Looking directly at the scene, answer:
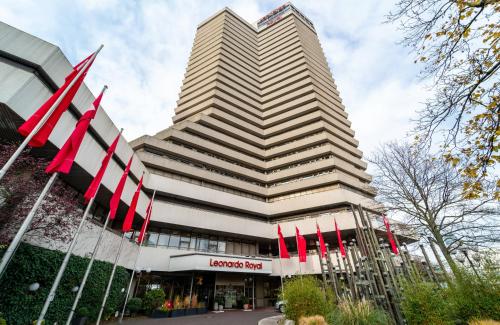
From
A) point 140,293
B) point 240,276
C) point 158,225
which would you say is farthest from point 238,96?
point 140,293

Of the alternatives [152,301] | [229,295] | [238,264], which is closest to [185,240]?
[238,264]

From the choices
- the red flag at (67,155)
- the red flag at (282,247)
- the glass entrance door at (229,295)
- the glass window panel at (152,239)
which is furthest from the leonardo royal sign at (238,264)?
the red flag at (67,155)

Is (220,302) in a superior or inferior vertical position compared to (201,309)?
superior

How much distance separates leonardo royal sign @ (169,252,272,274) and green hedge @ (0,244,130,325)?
8784 millimetres

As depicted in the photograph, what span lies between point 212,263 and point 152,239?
7.39 meters

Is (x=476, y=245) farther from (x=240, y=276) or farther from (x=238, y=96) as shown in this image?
(x=238, y=96)

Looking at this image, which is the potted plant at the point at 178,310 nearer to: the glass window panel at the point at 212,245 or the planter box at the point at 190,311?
the planter box at the point at 190,311

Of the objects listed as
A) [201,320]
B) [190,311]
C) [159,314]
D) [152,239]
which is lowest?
[201,320]

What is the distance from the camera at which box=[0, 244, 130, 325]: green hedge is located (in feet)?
26.3

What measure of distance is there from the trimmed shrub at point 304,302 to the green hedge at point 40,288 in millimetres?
10338

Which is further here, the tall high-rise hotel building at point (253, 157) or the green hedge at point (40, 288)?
the tall high-rise hotel building at point (253, 157)

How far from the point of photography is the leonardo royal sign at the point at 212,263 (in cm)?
2036

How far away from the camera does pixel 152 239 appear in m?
23.2

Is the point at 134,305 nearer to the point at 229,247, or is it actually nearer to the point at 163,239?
the point at 163,239
